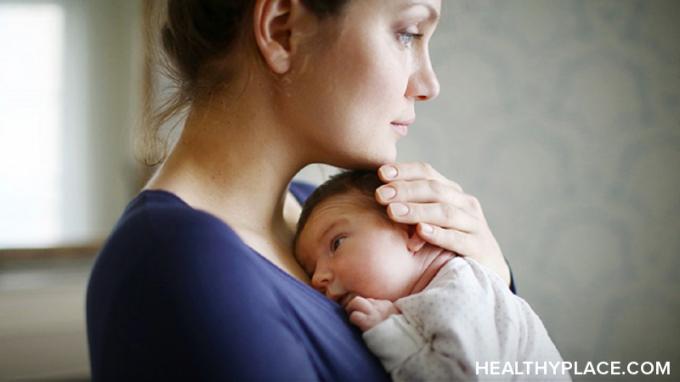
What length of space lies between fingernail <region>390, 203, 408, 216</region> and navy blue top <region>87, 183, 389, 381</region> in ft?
0.71

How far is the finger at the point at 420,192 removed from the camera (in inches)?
38.7

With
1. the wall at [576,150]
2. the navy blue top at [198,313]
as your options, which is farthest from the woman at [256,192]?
the wall at [576,150]

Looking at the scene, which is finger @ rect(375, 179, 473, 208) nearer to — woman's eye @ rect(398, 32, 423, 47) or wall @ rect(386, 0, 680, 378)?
woman's eye @ rect(398, 32, 423, 47)

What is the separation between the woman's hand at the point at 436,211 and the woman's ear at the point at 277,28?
25 cm

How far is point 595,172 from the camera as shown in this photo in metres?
2.45

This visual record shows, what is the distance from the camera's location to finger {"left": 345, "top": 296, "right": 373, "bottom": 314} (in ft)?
2.90

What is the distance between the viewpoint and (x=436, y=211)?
1.01m

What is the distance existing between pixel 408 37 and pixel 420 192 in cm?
26

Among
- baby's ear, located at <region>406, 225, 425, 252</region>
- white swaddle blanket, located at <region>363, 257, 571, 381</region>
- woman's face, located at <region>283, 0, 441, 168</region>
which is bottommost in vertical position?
white swaddle blanket, located at <region>363, 257, 571, 381</region>

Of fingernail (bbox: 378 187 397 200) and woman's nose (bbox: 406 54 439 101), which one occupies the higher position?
woman's nose (bbox: 406 54 439 101)

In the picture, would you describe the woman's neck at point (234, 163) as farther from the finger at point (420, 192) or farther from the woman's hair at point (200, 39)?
the finger at point (420, 192)

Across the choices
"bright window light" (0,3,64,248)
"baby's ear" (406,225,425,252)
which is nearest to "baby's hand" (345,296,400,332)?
"baby's ear" (406,225,425,252)

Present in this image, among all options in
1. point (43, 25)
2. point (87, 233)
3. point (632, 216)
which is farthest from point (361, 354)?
point (632, 216)

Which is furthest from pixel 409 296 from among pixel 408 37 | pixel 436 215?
pixel 408 37
